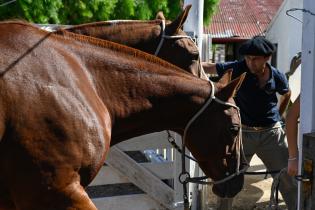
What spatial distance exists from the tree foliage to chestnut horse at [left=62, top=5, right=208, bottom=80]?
142 inches

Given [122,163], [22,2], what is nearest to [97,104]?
[122,163]

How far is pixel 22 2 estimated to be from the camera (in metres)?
7.13

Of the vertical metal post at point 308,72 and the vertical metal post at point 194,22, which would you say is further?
the vertical metal post at point 194,22

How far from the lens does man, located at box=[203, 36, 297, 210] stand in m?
4.51

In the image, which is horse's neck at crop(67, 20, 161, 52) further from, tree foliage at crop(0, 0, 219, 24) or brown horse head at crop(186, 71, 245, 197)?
tree foliage at crop(0, 0, 219, 24)

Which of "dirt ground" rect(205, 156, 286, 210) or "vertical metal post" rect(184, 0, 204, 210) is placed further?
"dirt ground" rect(205, 156, 286, 210)

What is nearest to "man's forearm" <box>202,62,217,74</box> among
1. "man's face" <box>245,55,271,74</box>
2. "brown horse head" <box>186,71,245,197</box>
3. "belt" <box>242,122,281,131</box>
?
A: "man's face" <box>245,55,271,74</box>

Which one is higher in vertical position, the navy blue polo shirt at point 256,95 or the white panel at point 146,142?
the navy blue polo shirt at point 256,95

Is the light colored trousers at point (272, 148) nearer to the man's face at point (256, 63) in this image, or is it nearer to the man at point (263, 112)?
the man at point (263, 112)

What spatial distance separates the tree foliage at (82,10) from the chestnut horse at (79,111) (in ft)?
14.8

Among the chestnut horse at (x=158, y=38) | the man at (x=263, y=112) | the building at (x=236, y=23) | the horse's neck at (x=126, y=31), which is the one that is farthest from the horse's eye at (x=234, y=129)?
the building at (x=236, y=23)

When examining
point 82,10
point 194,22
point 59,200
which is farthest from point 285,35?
point 59,200

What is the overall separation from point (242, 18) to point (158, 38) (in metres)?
18.9

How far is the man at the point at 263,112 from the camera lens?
14.8 ft
